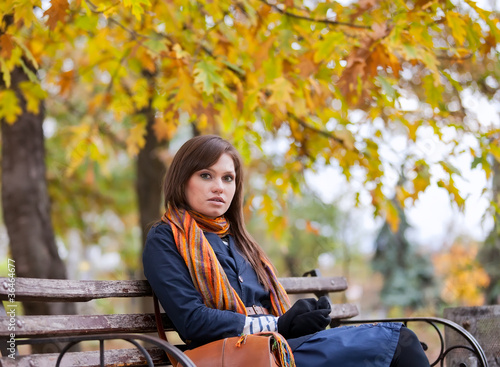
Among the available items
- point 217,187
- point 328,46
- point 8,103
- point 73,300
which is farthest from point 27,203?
point 328,46

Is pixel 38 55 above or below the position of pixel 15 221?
above

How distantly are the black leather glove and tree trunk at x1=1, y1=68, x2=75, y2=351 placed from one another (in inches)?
117

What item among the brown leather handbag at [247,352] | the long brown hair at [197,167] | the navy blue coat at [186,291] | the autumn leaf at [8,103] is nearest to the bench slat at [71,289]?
the navy blue coat at [186,291]

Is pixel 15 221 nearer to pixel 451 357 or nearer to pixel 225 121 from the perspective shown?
pixel 225 121

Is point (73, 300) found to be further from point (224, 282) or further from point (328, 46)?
point (328, 46)

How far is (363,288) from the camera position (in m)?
26.3

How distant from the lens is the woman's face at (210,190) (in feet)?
8.96

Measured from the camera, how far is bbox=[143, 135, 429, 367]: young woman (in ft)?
7.40

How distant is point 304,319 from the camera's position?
7.72ft

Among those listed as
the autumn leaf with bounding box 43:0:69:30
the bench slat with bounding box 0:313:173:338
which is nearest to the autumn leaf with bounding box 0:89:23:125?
the autumn leaf with bounding box 43:0:69:30

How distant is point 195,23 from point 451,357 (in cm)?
294

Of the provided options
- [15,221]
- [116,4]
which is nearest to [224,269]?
[116,4]

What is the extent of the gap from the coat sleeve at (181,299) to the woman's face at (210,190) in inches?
10.3

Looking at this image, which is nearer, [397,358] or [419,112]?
[397,358]
